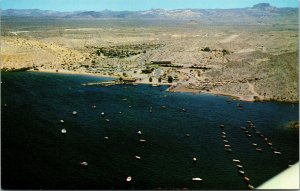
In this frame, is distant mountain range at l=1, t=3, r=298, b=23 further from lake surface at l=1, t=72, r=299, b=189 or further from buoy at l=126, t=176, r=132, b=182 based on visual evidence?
buoy at l=126, t=176, r=132, b=182

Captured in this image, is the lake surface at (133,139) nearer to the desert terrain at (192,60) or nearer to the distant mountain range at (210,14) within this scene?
the desert terrain at (192,60)

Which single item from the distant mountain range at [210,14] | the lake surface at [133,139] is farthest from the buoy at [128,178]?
the distant mountain range at [210,14]

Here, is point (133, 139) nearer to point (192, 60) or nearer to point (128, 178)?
point (128, 178)

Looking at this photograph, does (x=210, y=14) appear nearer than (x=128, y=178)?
Answer: No

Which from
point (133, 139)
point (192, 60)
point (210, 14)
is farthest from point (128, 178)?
point (210, 14)

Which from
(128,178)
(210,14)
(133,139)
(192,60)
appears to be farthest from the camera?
(210,14)

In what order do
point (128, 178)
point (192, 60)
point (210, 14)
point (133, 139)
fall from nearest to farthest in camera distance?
1. point (128, 178)
2. point (133, 139)
3. point (192, 60)
4. point (210, 14)

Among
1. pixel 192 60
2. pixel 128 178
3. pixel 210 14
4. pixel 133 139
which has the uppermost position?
pixel 210 14

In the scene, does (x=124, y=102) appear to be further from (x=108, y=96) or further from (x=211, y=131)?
(x=211, y=131)
